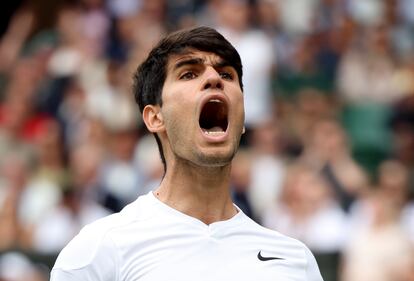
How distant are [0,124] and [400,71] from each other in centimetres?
390

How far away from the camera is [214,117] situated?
4012 mm

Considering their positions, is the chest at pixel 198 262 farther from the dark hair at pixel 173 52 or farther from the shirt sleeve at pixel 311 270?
the dark hair at pixel 173 52

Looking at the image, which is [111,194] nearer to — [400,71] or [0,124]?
[0,124]

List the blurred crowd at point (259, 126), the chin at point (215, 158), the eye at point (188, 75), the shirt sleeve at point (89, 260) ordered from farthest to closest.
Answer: the blurred crowd at point (259, 126) → the eye at point (188, 75) → the chin at point (215, 158) → the shirt sleeve at point (89, 260)

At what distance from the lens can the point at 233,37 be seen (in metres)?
10.0

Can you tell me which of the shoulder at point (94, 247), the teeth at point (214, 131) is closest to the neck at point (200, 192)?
the teeth at point (214, 131)

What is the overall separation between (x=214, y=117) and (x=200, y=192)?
0.30 metres

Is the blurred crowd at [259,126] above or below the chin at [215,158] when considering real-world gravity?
below

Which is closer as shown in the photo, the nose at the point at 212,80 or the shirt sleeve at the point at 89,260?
the shirt sleeve at the point at 89,260

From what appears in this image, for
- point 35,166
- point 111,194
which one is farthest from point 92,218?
point 35,166

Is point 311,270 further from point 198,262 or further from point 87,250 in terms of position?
point 87,250

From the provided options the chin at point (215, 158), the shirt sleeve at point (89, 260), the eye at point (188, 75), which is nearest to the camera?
the shirt sleeve at point (89, 260)

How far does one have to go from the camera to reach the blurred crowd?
8.40m

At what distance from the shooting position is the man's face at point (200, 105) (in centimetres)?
378
